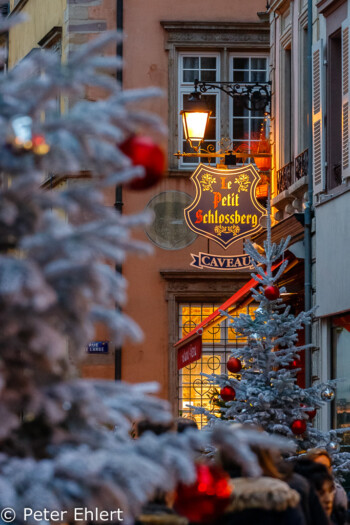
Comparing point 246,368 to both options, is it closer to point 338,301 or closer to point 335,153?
point 338,301

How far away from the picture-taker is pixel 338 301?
14.5 meters

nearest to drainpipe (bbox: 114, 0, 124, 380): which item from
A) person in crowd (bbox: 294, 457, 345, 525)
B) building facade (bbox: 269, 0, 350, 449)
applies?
building facade (bbox: 269, 0, 350, 449)

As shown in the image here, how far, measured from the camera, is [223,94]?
23.5 m

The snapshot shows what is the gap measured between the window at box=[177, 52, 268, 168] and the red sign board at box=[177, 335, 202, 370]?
620 centimetres

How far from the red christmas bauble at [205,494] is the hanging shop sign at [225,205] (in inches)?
567

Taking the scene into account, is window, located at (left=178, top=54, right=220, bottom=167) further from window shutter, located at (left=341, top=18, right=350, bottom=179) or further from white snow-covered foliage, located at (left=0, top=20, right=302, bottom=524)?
white snow-covered foliage, located at (left=0, top=20, right=302, bottom=524)

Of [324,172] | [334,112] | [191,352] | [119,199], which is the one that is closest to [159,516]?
[324,172]

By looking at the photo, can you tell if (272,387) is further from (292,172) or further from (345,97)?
(292,172)

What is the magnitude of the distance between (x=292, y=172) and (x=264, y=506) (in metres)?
12.3

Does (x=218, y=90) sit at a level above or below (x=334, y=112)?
above

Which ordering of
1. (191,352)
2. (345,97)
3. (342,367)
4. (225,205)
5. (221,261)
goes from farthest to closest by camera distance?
1. (221,261)
2. (225,205)
3. (191,352)
4. (342,367)
5. (345,97)

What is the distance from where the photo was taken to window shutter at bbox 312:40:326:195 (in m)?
15.6

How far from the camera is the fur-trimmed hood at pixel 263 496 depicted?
5254 mm

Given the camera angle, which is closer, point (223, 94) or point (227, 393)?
point (227, 393)
